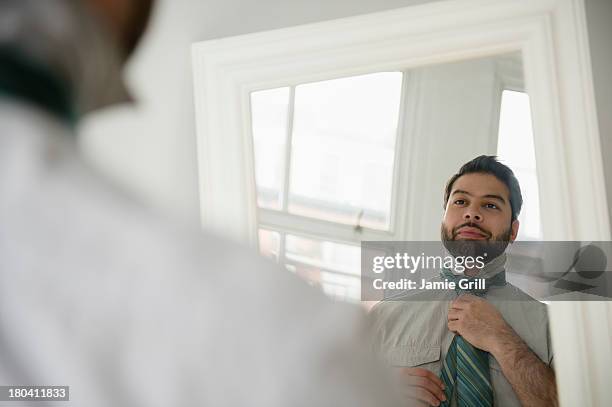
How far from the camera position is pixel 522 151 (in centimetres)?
128

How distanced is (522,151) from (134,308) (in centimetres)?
121

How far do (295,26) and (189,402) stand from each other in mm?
1405

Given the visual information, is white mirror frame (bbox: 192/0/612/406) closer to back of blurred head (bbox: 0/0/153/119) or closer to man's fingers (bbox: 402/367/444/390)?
man's fingers (bbox: 402/367/444/390)

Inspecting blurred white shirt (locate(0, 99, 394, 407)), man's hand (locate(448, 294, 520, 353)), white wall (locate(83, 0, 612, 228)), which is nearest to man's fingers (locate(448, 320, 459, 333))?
man's hand (locate(448, 294, 520, 353))

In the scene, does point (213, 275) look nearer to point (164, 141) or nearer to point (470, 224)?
point (470, 224)

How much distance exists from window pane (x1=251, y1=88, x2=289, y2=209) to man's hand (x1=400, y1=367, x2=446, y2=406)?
0.46 meters

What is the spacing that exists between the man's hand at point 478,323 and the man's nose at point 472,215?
0.48 feet

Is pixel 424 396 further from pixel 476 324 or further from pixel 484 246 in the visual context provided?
pixel 484 246

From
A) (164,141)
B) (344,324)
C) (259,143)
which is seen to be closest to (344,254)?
(259,143)

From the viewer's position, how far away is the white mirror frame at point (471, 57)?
1156 mm

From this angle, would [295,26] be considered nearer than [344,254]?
No

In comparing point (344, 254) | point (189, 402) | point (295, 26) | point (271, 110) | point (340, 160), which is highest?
point (295, 26)

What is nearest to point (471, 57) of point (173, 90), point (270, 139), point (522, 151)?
point (522, 151)

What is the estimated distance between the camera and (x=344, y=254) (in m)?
1.36
